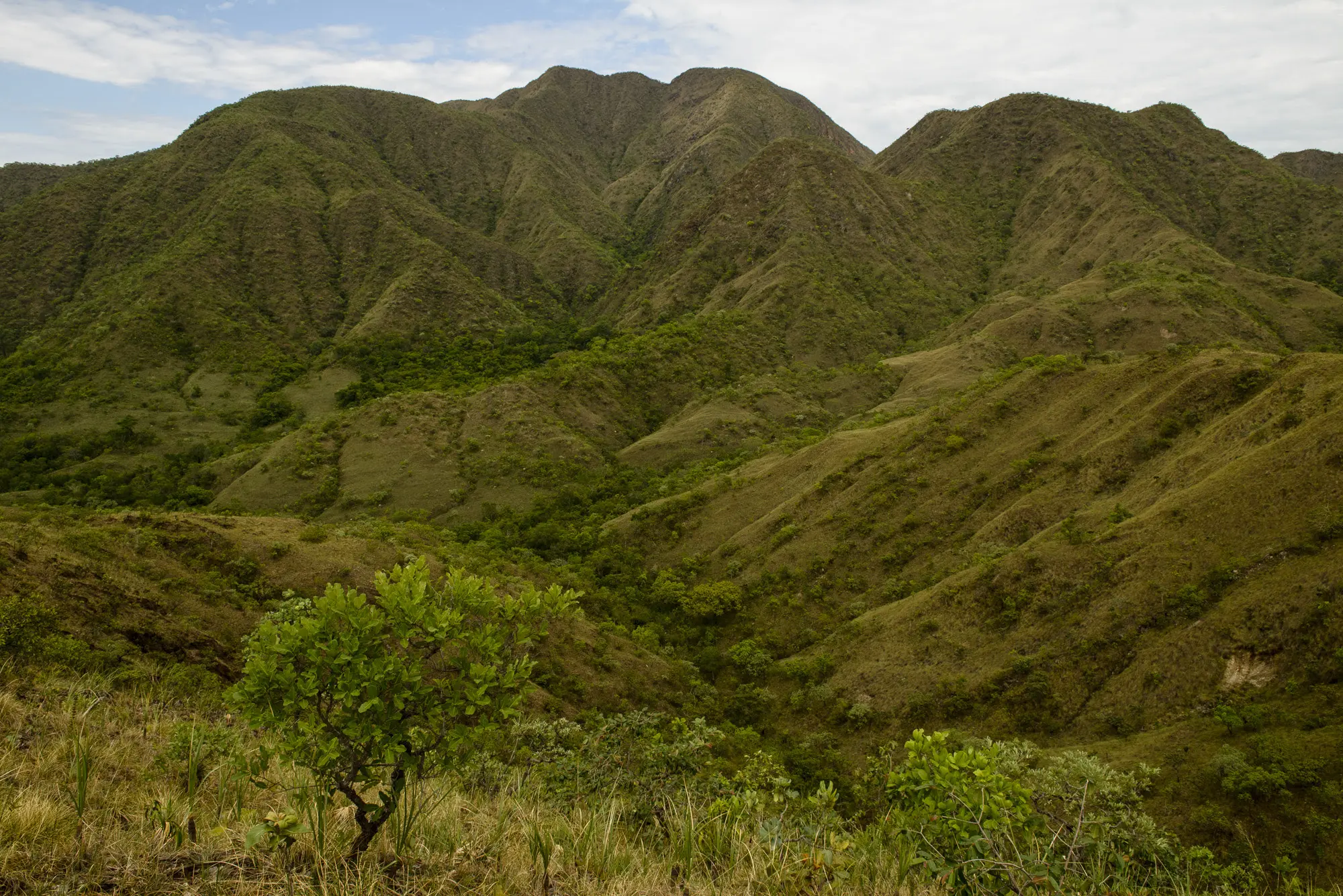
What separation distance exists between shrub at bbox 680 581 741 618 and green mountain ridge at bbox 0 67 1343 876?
1.76 feet

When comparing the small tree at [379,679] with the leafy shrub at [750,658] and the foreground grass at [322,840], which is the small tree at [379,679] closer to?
the foreground grass at [322,840]

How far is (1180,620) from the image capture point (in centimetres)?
2414

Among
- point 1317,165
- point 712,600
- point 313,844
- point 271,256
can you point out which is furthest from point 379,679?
point 1317,165

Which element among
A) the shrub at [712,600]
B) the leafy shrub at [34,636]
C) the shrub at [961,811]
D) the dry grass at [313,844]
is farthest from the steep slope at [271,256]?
the shrub at [961,811]

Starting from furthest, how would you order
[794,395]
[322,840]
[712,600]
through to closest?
[794,395] → [712,600] → [322,840]

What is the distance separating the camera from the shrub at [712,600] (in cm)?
3922

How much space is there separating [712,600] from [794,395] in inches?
1522

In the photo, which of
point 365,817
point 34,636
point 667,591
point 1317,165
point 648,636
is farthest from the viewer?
point 1317,165

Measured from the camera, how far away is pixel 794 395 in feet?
243

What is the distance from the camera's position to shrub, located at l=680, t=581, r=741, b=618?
129 feet

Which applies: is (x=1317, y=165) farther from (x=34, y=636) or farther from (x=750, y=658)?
(x=34, y=636)

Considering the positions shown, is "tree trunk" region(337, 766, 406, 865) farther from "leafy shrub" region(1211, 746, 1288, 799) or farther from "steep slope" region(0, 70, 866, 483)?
"steep slope" region(0, 70, 866, 483)

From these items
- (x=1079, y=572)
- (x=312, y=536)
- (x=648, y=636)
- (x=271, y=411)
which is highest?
(x=271, y=411)

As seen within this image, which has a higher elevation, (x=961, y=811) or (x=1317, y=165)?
(x=1317, y=165)
